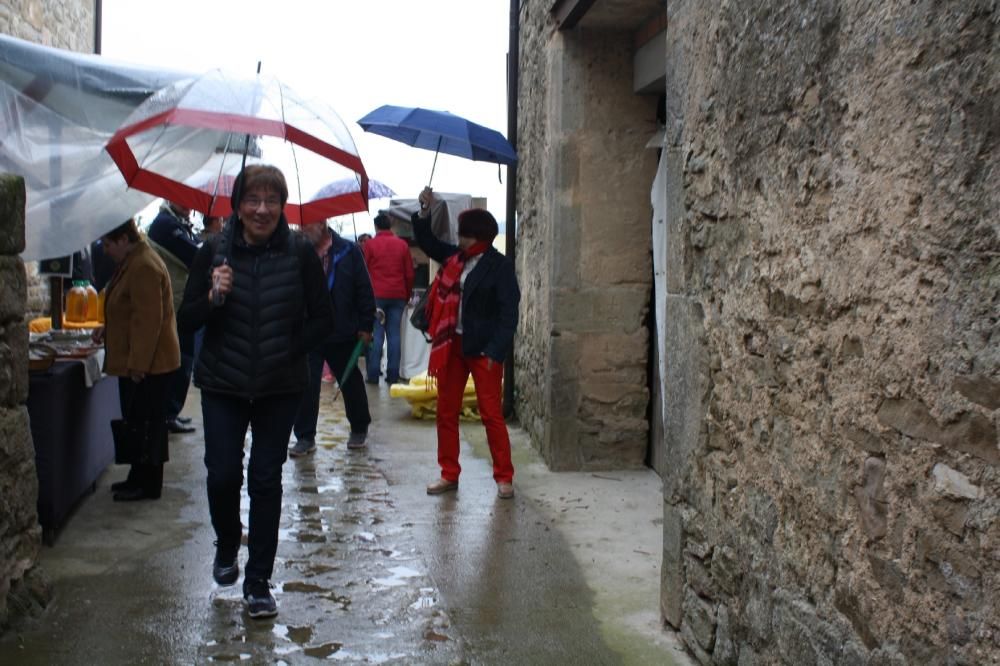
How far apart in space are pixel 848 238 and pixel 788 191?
356 mm

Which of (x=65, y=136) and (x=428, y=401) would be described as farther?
(x=428, y=401)

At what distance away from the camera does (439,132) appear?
229 inches

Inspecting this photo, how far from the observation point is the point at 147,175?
4426 millimetres

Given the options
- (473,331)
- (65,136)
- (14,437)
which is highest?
(65,136)

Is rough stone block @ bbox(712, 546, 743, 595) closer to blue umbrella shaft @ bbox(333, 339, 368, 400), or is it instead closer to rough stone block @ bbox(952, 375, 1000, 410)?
rough stone block @ bbox(952, 375, 1000, 410)

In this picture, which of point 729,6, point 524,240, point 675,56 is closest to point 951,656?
point 729,6

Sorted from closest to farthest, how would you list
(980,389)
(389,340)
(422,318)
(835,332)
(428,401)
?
(980,389), (835,332), (422,318), (428,401), (389,340)

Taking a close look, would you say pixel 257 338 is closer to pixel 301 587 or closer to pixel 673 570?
pixel 301 587

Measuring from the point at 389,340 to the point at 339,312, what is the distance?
12.5 ft

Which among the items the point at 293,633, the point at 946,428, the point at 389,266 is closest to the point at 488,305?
the point at 293,633

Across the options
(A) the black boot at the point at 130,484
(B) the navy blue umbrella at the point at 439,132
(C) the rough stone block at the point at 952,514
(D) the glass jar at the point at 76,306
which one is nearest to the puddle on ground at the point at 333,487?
(A) the black boot at the point at 130,484

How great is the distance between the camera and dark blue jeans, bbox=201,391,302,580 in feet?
12.5

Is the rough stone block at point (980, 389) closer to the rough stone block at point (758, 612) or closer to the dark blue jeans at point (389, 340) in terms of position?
the rough stone block at point (758, 612)

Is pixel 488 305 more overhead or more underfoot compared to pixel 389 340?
more overhead
